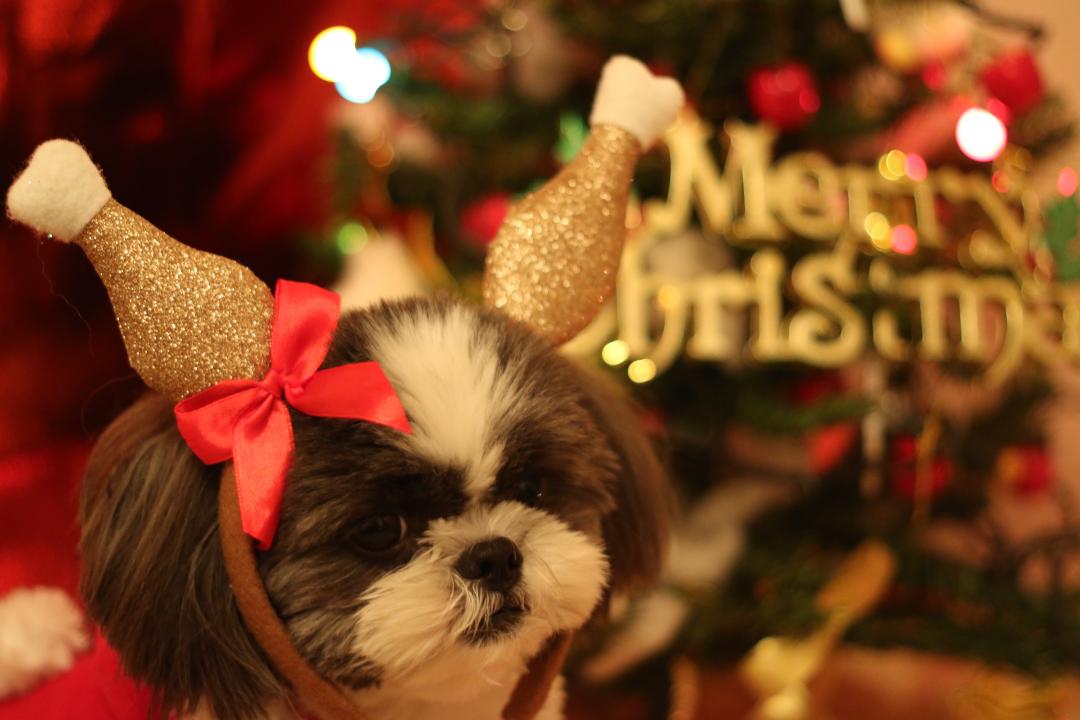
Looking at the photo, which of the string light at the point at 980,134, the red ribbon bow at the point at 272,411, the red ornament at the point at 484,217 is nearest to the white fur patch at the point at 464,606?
the red ribbon bow at the point at 272,411

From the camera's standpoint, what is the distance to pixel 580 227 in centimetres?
→ 81

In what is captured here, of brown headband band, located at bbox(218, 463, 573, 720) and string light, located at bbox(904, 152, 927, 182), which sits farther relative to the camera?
string light, located at bbox(904, 152, 927, 182)

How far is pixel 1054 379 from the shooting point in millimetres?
1838

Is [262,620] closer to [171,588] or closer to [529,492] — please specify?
[171,588]

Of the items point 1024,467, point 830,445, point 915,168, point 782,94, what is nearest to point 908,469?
point 830,445

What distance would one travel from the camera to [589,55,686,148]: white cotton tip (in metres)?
0.83

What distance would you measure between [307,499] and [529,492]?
20cm

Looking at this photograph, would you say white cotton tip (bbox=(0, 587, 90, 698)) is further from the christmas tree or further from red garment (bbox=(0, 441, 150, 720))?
the christmas tree

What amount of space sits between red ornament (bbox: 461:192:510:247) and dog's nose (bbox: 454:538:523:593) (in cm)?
74

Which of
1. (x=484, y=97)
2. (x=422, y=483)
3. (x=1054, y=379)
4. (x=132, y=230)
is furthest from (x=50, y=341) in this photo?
(x=1054, y=379)

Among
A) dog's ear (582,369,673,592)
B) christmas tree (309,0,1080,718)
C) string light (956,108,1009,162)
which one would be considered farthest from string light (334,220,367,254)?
string light (956,108,1009,162)

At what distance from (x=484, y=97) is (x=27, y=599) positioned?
1.06m

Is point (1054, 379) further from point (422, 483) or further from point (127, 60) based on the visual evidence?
point (127, 60)

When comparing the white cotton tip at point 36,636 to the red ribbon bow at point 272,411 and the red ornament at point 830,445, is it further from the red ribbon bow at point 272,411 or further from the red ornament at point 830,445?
the red ornament at point 830,445
